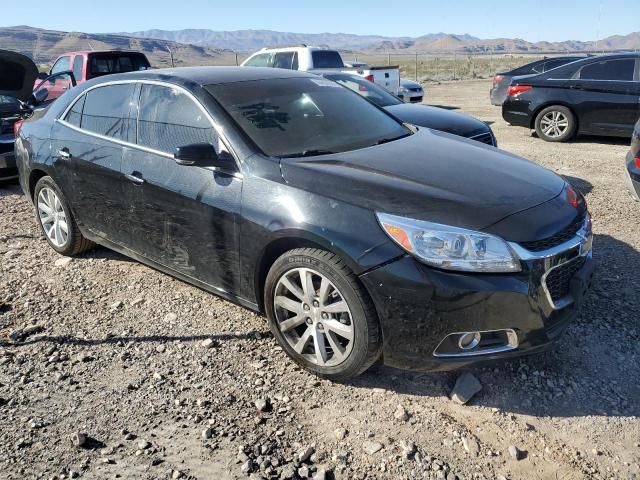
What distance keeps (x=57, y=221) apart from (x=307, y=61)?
10174 mm

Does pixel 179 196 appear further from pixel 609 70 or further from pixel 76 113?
pixel 609 70

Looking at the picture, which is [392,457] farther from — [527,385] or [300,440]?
[527,385]

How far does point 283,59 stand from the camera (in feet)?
45.9

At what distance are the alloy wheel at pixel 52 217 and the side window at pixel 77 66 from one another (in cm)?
777

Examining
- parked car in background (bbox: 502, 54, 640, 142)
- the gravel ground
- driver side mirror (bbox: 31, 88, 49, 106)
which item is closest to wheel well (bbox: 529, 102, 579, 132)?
parked car in background (bbox: 502, 54, 640, 142)

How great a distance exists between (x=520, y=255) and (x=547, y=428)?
2.82 feet

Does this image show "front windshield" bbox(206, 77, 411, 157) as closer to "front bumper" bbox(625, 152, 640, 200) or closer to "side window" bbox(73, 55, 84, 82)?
"front bumper" bbox(625, 152, 640, 200)

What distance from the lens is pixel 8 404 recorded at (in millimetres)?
→ 2891

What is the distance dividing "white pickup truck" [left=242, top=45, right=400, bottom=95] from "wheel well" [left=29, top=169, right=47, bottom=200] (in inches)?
373

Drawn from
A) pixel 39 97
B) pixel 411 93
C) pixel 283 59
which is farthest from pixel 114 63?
pixel 411 93

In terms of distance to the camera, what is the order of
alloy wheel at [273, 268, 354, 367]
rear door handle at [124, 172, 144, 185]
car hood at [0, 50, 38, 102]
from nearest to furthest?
alloy wheel at [273, 268, 354, 367], rear door handle at [124, 172, 144, 185], car hood at [0, 50, 38, 102]

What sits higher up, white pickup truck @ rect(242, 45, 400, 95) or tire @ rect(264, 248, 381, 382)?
white pickup truck @ rect(242, 45, 400, 95)

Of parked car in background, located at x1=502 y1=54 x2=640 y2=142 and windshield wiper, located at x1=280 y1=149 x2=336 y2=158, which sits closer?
windshield wiper, located at x1=280 y1=149 x2=336 y2=158

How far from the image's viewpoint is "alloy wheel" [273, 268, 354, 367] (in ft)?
9.29
